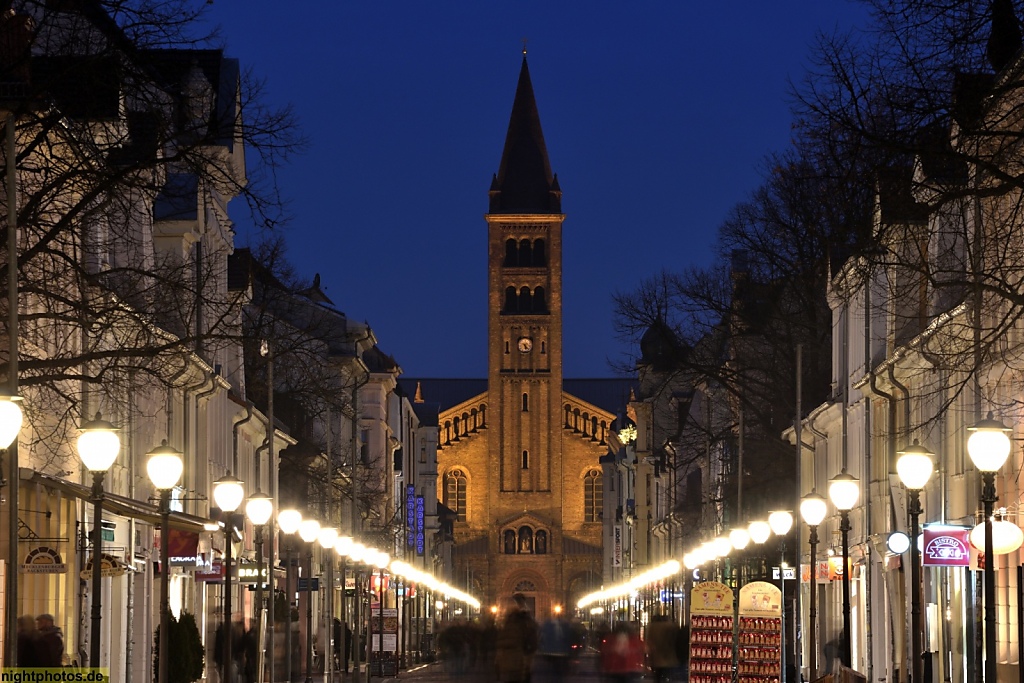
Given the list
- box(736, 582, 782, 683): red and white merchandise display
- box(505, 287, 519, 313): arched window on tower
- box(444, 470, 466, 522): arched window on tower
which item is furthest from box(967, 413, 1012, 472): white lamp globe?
box(444, 470, 466, 522): arched window on tower

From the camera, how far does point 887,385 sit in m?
44.4

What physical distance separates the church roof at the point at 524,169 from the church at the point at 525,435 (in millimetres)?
80

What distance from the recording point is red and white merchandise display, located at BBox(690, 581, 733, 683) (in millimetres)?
37406

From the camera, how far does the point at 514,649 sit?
28281mm

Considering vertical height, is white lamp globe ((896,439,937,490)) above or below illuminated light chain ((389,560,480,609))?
above

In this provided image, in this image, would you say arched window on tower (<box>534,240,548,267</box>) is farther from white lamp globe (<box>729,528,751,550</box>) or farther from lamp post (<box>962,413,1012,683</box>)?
lamp post (<box>962,413,1012,683</box>)

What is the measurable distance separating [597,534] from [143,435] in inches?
4907

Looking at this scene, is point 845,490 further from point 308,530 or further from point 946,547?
point 308,530

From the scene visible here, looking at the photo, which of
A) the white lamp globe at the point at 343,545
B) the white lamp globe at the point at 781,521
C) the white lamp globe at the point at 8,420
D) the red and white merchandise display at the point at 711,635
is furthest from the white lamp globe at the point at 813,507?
the white lamp globe at the point at 343,545

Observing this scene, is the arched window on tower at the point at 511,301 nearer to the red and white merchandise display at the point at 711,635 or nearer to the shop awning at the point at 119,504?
the red and white merchandise display at the point at 711,635

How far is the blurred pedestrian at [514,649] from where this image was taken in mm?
28234

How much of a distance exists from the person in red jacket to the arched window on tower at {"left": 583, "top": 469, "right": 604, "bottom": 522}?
440 feet

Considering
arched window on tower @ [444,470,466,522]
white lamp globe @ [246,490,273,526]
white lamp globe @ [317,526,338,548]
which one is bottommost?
white lamp globe @ [317,526,338,548]

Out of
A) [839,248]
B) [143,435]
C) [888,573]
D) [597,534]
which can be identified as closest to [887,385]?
[888,573]
